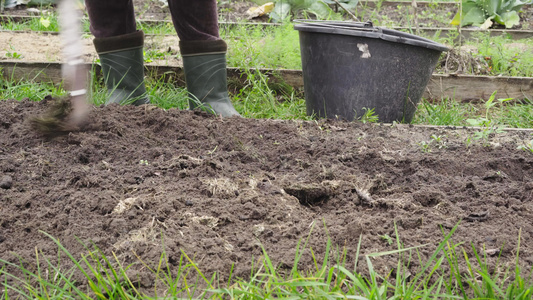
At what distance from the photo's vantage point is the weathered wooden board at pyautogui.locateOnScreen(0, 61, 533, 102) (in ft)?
11.5

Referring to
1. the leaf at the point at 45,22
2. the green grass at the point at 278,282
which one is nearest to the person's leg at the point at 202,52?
the green grass at the point at 278,282

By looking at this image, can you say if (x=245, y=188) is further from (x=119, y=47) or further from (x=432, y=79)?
(x=432, y=79)

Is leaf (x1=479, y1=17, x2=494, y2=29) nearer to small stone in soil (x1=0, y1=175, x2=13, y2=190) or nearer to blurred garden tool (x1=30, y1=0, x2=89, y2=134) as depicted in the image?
blurred garden tool (x1=30, y1=0, x2=89, y2=134)

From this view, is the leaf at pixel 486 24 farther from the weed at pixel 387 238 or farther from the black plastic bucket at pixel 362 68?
the weed at pixel 387 238

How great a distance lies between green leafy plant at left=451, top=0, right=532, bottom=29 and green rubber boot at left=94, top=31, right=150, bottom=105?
3646 millimetres

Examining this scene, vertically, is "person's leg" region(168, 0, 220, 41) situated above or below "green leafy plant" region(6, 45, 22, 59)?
above

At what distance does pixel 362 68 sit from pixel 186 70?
3.37ft

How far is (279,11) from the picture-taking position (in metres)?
5.22

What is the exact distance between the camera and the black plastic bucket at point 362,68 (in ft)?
9.20

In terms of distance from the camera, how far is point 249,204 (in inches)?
65.2

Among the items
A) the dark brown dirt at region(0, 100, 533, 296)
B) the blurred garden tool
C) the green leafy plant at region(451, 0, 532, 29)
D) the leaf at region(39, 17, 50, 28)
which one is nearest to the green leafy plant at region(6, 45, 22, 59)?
the leaf at region(39, 17, 50, 28)

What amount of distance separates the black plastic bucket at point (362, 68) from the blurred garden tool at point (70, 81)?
4.42 ft

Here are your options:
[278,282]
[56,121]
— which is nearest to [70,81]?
[56,121]

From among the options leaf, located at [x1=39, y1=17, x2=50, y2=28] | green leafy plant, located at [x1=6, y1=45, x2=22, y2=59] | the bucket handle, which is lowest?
green leafy plant, located at [x1=6, y1=45, x2=22, y2=59]
